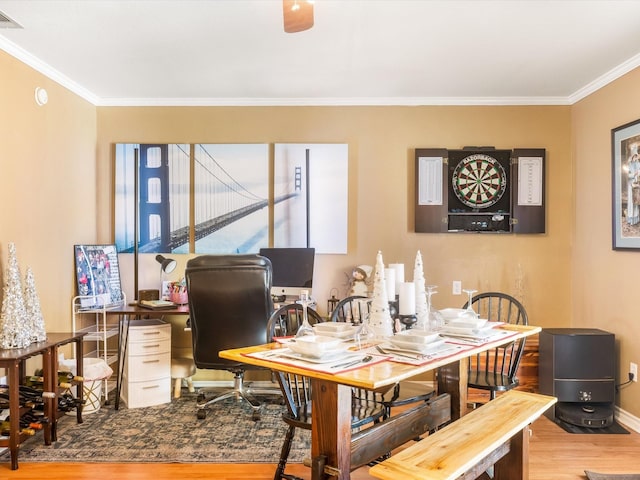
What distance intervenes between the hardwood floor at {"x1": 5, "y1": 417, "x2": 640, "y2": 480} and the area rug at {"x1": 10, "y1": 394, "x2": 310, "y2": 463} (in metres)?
0.07

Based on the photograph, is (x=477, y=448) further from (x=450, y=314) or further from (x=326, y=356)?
(x=450, y=314)

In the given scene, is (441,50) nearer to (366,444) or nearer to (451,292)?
(451,292)

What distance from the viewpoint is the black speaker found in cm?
352

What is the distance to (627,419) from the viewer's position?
11.6 feet

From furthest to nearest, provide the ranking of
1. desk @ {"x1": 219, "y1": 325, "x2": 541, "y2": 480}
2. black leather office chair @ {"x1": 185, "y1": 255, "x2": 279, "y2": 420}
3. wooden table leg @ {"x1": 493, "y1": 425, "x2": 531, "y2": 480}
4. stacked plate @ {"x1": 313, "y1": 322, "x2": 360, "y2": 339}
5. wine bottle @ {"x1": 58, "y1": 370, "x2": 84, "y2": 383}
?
black leather office chair @ {"x1": 185, "y1": 255, "x2": 279, "y2": 420} < wine bottle @ {"x1": 58, "y1": 370, "x2": 84, "y2": 383} < wooden table leg @ {"x1": 493, "y1": 425, "x2": 531, "y2": 480} < stacked plate @ {"x1": 313, "y1": 322, "x2": 360, "y2": 339} < desk @ {"x1": 219, "y1": 325, "x2": 541, "y2": 480}

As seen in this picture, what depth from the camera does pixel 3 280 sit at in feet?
10.3

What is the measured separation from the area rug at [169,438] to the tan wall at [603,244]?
2405 millimetres

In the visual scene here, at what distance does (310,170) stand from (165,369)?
206 cm

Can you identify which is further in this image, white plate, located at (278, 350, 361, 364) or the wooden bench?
white plate, located at (278, 350, 361, 364)

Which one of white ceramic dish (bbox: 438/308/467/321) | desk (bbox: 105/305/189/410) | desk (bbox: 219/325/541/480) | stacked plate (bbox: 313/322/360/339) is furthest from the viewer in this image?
desk (bbox: 105/305/189/410)

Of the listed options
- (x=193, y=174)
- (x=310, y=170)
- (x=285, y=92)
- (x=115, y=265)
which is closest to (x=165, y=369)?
(x=115, y=265)

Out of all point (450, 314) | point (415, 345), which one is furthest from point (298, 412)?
point (450, 314)

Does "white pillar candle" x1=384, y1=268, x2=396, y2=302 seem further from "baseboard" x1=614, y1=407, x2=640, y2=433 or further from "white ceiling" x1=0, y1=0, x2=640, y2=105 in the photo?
"baseboard" x1=614, y1=407, x2=640, y2=433

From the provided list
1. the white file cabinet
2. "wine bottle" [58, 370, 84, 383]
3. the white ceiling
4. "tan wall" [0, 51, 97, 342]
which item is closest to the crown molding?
the white ceiling
